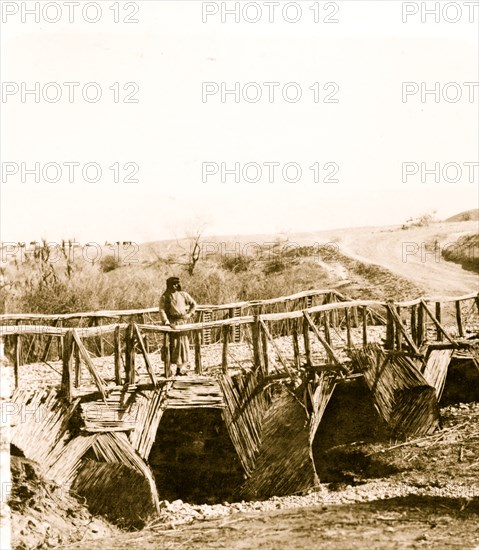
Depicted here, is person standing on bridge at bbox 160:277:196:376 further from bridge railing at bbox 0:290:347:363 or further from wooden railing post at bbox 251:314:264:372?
wooden railing post at bbox 251:314:264:372

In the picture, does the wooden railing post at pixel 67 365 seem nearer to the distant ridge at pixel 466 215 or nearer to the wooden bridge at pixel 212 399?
the wooden bridge at pixel 212 399

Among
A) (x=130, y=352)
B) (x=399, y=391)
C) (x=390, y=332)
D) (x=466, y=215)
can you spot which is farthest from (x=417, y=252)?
(x=130, y=352)

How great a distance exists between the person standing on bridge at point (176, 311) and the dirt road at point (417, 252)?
566 cm

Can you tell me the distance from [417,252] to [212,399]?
8.78 m

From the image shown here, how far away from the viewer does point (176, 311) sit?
29.8ft

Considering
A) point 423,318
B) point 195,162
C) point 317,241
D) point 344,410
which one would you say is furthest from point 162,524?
point 317,241

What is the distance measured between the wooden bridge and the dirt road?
2.22 m

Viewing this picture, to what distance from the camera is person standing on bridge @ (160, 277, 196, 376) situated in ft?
29.1

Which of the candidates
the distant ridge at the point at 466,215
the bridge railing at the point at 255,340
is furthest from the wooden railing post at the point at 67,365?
the distant ridge at the point at 466,215

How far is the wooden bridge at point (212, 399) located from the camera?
23.1 feet

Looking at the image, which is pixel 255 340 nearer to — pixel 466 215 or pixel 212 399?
pixel 212 399

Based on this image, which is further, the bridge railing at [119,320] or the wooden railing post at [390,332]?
the wooden railing post at [390,332]

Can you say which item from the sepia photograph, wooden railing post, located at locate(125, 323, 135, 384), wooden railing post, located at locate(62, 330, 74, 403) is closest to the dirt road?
the sepia photograph

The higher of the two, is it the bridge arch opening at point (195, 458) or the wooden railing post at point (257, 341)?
the wooden railing post at point (257, 341)
